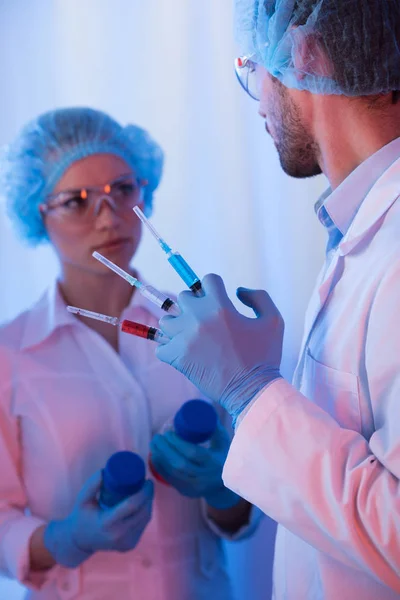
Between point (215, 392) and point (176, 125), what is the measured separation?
112 cm

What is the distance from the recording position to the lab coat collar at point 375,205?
2.87ft

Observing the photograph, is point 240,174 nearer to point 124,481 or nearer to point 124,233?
point 124,233

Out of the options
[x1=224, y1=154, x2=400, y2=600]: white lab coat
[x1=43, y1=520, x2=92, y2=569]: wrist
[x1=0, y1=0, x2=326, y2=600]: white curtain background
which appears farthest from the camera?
[x1=0, y1=0, x2=326, y2=600]: white curtain background

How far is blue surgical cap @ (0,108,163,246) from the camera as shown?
146 centimetres

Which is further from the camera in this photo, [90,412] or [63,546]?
[90,412]

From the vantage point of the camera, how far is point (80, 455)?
4.33 feet

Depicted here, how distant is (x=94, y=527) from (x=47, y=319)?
50 cm

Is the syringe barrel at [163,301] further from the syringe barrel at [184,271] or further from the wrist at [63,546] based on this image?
the wrist at [63,546]

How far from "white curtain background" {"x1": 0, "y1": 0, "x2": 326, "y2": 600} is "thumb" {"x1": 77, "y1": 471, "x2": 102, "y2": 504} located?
2.12ft

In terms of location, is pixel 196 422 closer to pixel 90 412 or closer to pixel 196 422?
pixel 196 422

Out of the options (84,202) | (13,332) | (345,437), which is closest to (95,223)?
(84,202)

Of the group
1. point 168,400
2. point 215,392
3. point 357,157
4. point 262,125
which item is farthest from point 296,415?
point 262,125

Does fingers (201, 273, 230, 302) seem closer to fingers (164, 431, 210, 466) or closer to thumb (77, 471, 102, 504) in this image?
fingers (164, 431, 210, 466)

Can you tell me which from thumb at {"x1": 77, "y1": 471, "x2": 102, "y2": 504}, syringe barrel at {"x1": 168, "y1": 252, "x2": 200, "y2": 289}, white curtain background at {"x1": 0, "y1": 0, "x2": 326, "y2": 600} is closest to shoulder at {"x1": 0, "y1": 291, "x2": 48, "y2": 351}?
thumb at {"x1": 77, "y1": 471, "x2": 102, "y2": 504}
